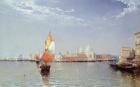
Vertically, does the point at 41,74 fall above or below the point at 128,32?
below

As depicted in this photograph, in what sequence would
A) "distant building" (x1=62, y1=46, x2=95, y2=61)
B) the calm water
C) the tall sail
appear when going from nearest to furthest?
the tall sail
"distant building" (x1=62, y1=46, x2=95, y2=61)
the calm water

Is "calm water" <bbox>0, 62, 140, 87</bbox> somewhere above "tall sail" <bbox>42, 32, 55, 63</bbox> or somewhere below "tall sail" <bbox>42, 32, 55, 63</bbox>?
below

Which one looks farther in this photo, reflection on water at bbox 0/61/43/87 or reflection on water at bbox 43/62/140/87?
reflection on water at bbox 43/62/140/87

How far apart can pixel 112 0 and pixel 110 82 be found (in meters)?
1.24

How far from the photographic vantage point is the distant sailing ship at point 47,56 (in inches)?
257

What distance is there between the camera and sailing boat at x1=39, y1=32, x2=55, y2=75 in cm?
654

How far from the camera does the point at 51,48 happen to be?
21.8 ft

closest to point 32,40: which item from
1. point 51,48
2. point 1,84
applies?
point 51,48

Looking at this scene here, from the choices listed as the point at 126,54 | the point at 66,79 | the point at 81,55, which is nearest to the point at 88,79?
the point at 66,79

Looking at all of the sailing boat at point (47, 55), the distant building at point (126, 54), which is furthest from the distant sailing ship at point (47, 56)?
the distant building at point (126, 54)

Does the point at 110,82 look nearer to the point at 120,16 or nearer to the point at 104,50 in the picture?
the point at 104,50

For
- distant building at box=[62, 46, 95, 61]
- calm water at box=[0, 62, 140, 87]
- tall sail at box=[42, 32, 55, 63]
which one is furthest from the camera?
calm water at box=[0, 62, 140, 87]

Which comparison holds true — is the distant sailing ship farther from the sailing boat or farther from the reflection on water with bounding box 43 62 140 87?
the reflection on water with bounding box 43 62 140 87

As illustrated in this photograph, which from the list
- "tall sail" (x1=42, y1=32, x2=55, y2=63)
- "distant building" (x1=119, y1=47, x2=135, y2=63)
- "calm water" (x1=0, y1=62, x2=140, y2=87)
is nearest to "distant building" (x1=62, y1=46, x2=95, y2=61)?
"calm water" (x1=0, y1=62, x2=140, y2=87)
